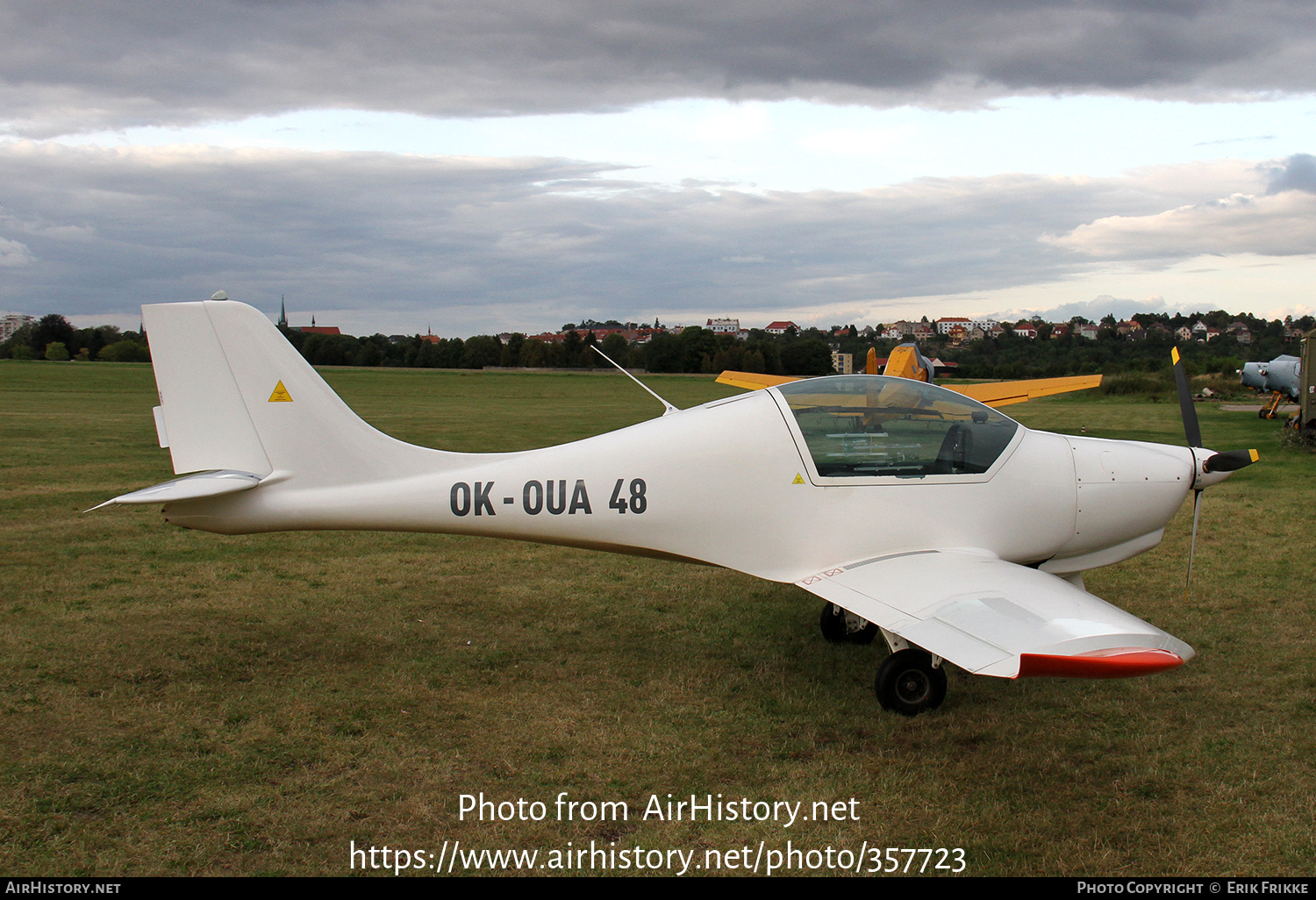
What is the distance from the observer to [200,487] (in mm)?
5188

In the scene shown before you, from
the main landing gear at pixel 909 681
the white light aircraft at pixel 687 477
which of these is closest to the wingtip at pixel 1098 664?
the main landing gear at pixel 909 681

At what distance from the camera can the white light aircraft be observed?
217 inches

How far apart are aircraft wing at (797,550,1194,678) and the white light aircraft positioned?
147mm

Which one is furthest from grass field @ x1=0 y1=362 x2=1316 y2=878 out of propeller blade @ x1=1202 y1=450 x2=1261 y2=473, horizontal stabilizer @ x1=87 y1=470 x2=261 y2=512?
propeller blade @ x1=1202 y1=450 x2=1261 y2=473

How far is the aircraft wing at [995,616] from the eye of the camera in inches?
143

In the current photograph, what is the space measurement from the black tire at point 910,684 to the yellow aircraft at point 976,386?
1170 centimetres

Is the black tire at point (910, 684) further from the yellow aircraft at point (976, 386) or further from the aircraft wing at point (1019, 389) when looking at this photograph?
the yellow aircraft at point (976, 386)

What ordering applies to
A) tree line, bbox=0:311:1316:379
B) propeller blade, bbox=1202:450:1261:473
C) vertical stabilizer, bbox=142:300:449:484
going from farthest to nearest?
1. tree line, bbox=0:311:1316:379
2. propeller blade, bbox=1202:450:1261:473
3. vertical stabilizer, bbox=142:300:449:484

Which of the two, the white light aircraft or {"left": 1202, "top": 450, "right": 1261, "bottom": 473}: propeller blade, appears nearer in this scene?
the white light aircraft

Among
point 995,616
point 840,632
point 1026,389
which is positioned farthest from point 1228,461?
point 1026,389

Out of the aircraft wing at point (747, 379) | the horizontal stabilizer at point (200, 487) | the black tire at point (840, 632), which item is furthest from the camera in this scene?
the aircraft wing at point (747, 379)

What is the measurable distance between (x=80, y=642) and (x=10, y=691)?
3.12 feet

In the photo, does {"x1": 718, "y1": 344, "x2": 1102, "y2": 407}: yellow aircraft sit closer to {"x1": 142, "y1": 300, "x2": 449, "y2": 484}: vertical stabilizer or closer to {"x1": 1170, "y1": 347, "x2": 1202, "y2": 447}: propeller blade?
{"x1": 1170, "y1": 347, "x2": 1202, "y2": 447}: propeller blade

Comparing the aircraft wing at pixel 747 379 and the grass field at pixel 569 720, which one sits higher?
the aircraft wing at pixel 747 379
